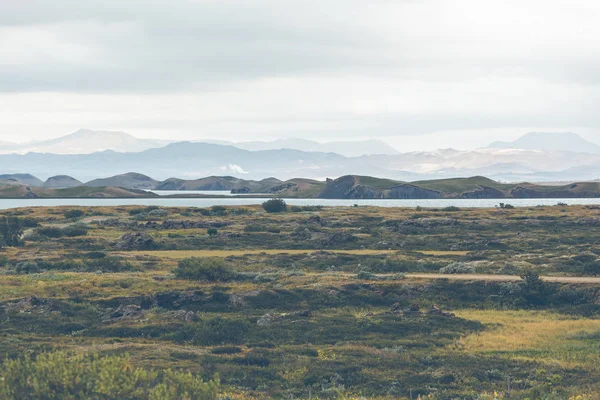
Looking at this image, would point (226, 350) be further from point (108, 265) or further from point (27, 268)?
point (27, 268)

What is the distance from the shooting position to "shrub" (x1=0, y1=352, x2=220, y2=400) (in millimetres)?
27359

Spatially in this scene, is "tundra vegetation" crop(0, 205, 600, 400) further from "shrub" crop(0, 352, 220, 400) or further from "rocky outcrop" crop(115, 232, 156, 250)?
"rocky outcrop" crop(115, 232, 156, 250)

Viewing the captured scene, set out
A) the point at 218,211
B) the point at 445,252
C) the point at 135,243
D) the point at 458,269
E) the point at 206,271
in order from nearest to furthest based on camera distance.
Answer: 1. the point at 206,271
2. the point at 458,269
3. the point at 445,252
4. the point at 135,243
5. the point at 218,211

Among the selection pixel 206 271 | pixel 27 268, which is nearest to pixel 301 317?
pixel 206 271

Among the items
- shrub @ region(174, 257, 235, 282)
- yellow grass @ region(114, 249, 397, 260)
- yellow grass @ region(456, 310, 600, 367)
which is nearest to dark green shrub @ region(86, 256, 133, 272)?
yellow grass @ region(114, 249, 397, 260)

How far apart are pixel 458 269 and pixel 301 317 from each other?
75.5 feet

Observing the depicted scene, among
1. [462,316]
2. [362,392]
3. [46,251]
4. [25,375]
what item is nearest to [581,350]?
[462,316]

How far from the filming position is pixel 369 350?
4184 centimetres

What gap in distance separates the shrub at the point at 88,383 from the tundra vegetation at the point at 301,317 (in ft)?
0.22

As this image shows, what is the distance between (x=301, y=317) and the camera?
5025 centimetres

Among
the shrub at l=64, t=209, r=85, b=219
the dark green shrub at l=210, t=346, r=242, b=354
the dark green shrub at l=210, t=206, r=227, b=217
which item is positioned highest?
the dark green shrub at l=210, t=206, r=227, b=217

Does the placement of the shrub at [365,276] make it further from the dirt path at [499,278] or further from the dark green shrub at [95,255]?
the dark green shrub at [95,255]

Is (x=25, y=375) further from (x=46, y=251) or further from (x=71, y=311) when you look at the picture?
(x=46, y=251)

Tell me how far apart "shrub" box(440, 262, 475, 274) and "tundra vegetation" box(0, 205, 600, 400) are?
0.59 ft
